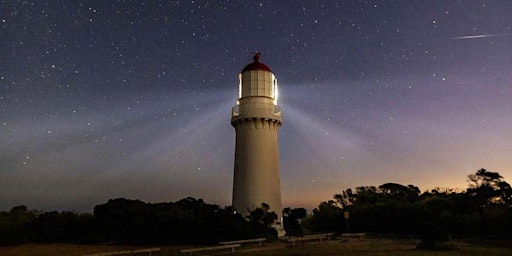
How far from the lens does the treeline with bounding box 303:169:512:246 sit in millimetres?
23188

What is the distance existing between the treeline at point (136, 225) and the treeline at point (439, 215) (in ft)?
28.6

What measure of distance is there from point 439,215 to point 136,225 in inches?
790

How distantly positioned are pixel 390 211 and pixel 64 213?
75.2 ft

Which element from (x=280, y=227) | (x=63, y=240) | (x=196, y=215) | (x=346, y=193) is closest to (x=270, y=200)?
(x=280, y=227)

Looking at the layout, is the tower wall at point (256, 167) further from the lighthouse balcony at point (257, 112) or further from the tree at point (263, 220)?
the tree at point (263, 220)

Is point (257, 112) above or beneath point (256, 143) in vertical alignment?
above

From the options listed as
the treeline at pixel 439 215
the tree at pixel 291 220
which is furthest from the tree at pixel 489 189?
the tree at pixel 291 220

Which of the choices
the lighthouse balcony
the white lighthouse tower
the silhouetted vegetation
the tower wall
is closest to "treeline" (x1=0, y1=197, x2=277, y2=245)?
the silhouetted vegetation

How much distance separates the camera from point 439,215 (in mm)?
26172

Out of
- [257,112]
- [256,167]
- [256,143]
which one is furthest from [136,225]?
[257,112]

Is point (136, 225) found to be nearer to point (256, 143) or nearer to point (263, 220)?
point (263, 220)

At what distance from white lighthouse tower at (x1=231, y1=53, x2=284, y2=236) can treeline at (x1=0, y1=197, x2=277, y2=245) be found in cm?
186

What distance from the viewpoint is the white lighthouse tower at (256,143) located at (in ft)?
86.8

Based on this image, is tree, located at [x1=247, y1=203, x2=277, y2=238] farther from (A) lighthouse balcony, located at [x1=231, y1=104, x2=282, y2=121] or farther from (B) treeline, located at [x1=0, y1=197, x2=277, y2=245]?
(A) lighthouse balcony, located at [x1=231, y1=104, x2=282, y2=121]
